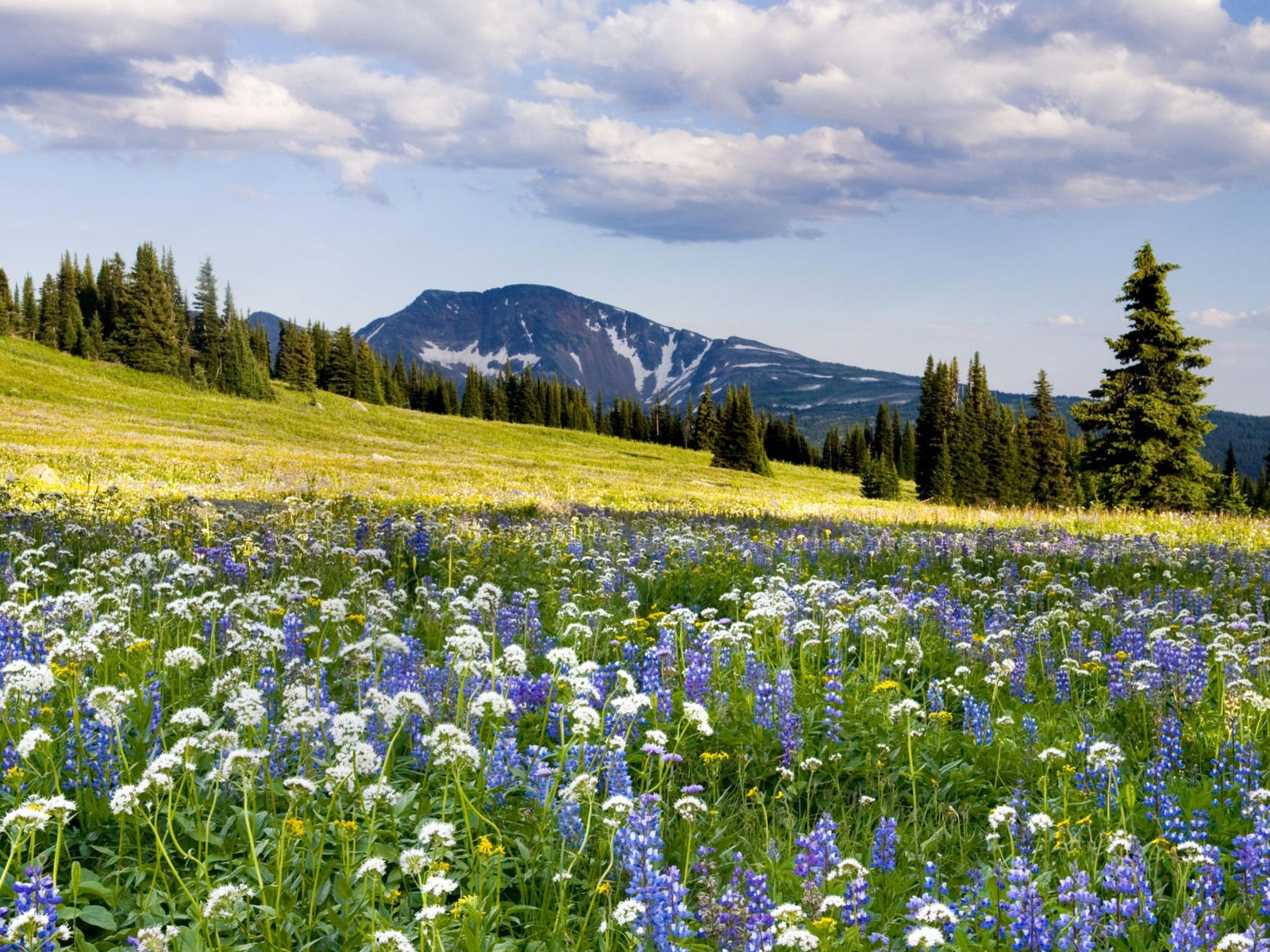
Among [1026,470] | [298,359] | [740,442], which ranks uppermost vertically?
[298,359]

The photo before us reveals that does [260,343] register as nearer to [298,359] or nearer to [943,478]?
[298,359]

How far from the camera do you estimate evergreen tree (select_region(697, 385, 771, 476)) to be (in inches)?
3536

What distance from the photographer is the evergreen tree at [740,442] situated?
89812 mm

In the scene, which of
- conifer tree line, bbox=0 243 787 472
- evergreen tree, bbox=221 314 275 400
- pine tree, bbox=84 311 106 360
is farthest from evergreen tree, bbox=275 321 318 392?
pine tree, bbox=84 311 106 360

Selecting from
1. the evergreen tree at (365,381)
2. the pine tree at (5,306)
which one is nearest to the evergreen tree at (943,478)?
the evergreen tree at (365,381)

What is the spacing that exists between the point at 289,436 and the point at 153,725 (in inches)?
2271

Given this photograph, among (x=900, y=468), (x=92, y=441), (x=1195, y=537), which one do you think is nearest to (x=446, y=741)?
(x=1195, y=537)

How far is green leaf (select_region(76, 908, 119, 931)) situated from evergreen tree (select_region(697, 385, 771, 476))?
85472 mm

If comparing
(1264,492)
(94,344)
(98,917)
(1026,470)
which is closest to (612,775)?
(98,917)

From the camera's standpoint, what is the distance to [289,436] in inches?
2320

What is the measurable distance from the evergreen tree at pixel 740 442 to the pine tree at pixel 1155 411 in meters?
46.6

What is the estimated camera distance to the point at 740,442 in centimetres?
9056

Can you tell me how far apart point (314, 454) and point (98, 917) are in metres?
44.4

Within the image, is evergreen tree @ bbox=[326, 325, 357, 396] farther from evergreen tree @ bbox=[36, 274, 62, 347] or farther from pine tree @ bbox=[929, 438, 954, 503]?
pine tree @ bbox=[929, 438, 954, 503]
